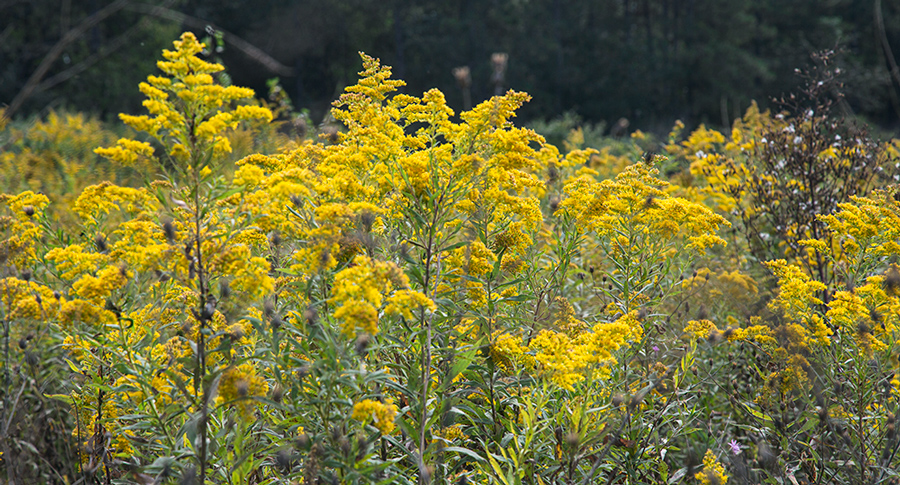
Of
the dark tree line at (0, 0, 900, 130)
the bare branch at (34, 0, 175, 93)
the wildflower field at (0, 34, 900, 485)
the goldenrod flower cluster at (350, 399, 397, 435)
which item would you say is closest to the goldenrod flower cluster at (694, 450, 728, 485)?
the wildflower field at (0, 34, 900, 485)

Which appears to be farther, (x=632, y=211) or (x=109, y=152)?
(x=632, y=211)

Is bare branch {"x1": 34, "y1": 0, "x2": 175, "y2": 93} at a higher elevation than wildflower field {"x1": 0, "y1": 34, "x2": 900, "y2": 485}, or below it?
higher

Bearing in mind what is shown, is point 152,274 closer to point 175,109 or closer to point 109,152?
point 109,152

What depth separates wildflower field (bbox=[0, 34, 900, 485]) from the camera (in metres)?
2.17

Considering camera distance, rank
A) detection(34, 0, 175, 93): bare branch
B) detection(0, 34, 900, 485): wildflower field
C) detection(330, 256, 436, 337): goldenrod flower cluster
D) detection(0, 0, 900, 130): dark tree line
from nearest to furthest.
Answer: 1. detection(34, 0, 175, 93): bare branch
2. detection(330, 256, 436, 337): goldenrod flower cluster
3. detection(0, 34, 900, 485): wildflower field
4. detection(0, 0, 900, 130): dark tree line

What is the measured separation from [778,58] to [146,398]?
101ft

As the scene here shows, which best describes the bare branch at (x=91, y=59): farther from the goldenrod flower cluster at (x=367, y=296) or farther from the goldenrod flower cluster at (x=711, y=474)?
the goldenrod flower cluster at (x=711, y=474)

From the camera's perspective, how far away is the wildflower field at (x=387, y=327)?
7.11 feet

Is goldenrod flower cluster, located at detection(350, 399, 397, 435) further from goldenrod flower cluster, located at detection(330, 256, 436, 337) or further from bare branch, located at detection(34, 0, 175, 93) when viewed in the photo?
bare branch, located at detection(34, 0, 175, 93)

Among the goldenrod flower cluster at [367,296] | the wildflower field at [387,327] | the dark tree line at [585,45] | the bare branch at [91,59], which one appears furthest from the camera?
the dark tree line at [585,45]

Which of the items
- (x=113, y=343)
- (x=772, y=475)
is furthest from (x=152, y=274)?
(x=772, y=475)

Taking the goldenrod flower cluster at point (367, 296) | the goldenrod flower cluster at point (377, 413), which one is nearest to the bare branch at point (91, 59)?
the goldenrod flower cluster at point (367, 296)

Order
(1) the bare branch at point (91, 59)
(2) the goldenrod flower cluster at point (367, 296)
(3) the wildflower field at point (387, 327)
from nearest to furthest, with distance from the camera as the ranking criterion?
(1) the bare branch at point (91, 59) → (2) the goldenrod flower cluster at point (367, 296) → (3) the wildflower field at point (387, 327)

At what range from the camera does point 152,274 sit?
9.77ft
